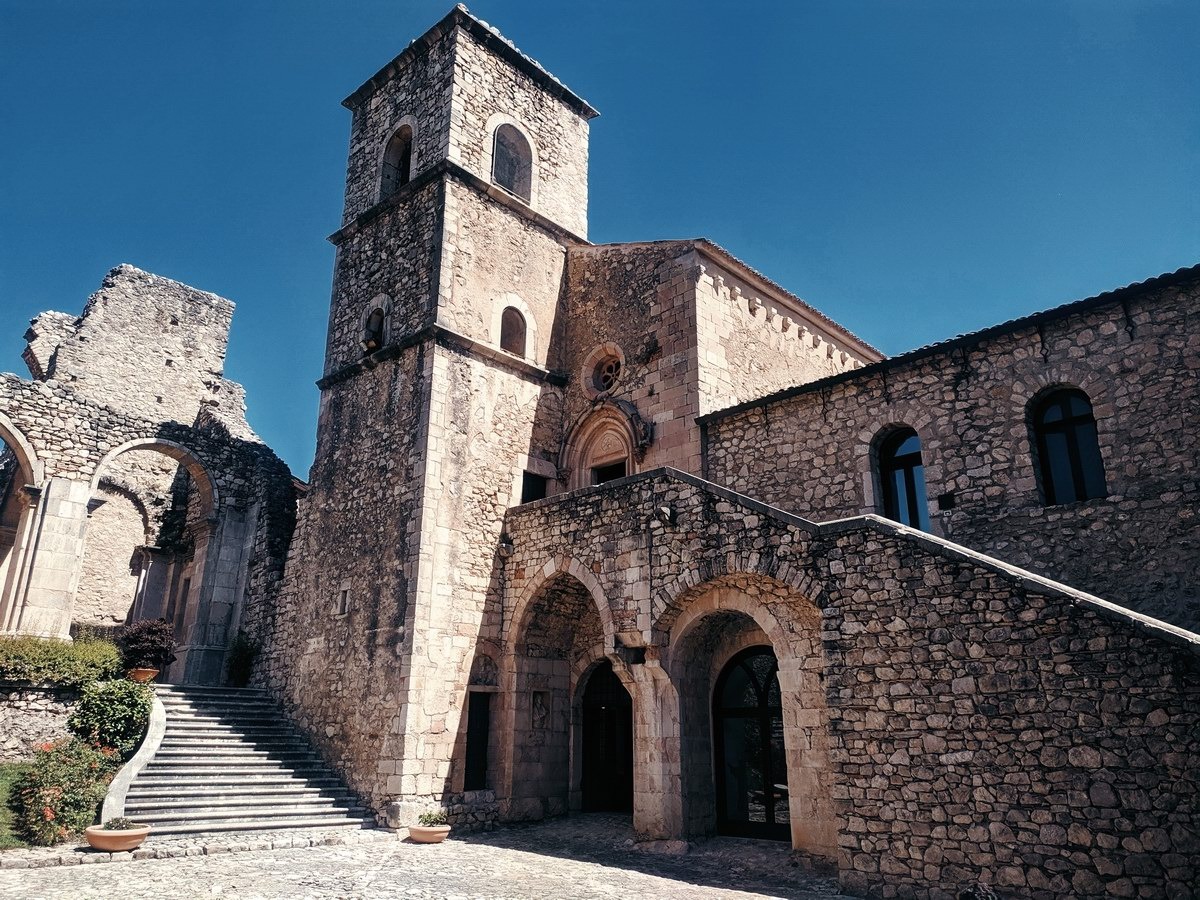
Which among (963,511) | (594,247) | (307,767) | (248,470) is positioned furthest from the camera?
(248,470)

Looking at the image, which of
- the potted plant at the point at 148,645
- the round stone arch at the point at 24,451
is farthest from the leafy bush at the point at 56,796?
the round stone arch at the point at 24,451

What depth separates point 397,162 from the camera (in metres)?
18.8

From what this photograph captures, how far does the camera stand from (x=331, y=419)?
1694 cm

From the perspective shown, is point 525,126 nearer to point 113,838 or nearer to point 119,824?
point 119,824

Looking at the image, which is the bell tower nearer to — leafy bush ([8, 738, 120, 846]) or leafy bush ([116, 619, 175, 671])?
leafy bush ([116, 619, 175, 671])

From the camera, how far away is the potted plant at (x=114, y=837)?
32.1 feet

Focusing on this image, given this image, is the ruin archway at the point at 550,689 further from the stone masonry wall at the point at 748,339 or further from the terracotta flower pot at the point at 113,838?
the terracotta flower pot at the point at 113,838

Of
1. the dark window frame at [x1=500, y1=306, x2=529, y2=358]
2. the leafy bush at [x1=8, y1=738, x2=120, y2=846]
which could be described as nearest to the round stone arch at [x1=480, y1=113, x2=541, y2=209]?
the dark window frame at [x1=500, y1=306, x2=529, y2=358]

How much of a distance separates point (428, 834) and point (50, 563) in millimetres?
9614

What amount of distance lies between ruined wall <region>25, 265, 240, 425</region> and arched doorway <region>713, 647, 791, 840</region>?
61.8 ft

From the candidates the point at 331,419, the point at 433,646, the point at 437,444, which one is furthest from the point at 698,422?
the point at 331,419

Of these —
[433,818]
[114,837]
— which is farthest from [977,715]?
[114,837]

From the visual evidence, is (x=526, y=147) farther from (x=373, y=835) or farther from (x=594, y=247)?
(x=373, y=835)

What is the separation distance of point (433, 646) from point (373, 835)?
9.47 feet
